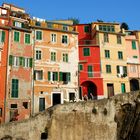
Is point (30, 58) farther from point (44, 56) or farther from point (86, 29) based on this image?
point (86, 29)

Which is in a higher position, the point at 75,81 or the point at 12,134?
the point at 75,81

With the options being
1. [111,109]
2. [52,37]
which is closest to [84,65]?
[52,37]

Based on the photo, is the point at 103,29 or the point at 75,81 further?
the point at 103,29

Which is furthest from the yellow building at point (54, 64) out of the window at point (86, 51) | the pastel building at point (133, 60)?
the pastel building at point (133, 60)

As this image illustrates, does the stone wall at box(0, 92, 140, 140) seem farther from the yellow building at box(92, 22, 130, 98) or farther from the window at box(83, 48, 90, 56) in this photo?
the window at box(83, 48, 90, 56)

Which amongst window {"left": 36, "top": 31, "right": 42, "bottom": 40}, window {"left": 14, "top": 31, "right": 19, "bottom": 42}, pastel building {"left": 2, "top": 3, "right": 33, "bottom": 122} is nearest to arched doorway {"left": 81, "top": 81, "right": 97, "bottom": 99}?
pastel building {"left": 2, "top": 3, "right": 33, "bottom": 122}

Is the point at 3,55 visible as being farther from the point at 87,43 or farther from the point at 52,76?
the point at 87,43

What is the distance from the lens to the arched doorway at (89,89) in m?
44.6

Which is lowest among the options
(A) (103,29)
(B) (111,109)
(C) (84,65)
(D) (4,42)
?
(B) (111,109)

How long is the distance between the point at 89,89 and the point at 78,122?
16.3 metres

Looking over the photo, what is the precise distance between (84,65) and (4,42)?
538 inches

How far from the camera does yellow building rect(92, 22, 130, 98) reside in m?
45.0

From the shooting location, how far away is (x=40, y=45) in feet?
137

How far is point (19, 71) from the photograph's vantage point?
39.1m
